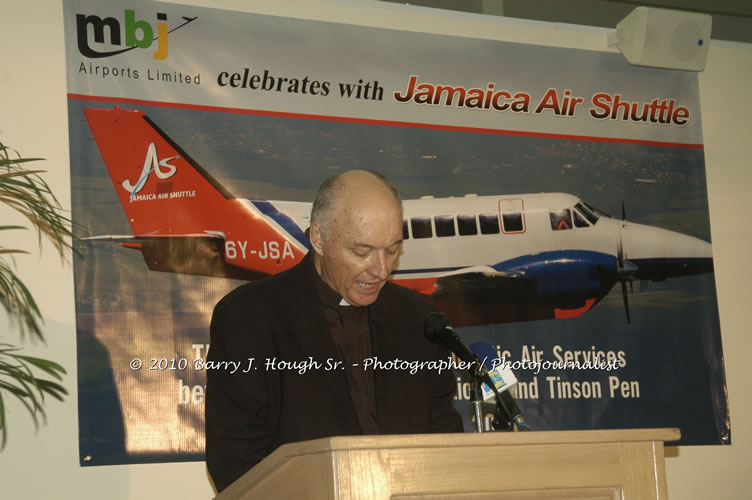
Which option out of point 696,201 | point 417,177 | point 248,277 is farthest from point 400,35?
point 696,201

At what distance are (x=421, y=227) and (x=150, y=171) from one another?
4.37ft

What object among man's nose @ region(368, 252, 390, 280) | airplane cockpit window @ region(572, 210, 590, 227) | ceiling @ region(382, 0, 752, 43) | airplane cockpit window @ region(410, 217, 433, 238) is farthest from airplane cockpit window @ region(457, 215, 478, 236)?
man's nose @ region(368, 252, 390, 280)

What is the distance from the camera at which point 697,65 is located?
4.83m

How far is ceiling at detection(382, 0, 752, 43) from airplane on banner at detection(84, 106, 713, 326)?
4.04ft

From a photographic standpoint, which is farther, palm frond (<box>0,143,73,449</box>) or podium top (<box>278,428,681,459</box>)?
palm frond (<box>0,143,73,449</box>)

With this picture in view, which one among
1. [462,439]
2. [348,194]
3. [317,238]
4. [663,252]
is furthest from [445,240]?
[462,439]

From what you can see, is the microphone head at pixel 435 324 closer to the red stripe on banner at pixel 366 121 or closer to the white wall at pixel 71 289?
the white wall at pixel 71 289

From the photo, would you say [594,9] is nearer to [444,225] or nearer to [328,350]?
[444,225]

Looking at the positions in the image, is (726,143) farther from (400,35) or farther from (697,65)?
(400,35)

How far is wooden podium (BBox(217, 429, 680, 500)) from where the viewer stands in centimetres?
159

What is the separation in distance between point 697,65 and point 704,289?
1.28m

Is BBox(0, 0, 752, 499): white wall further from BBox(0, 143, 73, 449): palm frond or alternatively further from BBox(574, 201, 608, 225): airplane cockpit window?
BBox(574, 201, 608, 225): airplane cockpit window

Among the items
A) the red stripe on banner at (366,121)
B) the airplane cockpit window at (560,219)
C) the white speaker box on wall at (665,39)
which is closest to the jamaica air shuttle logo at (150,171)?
the red stripe on banner at (366,121)

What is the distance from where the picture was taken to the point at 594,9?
519cm
